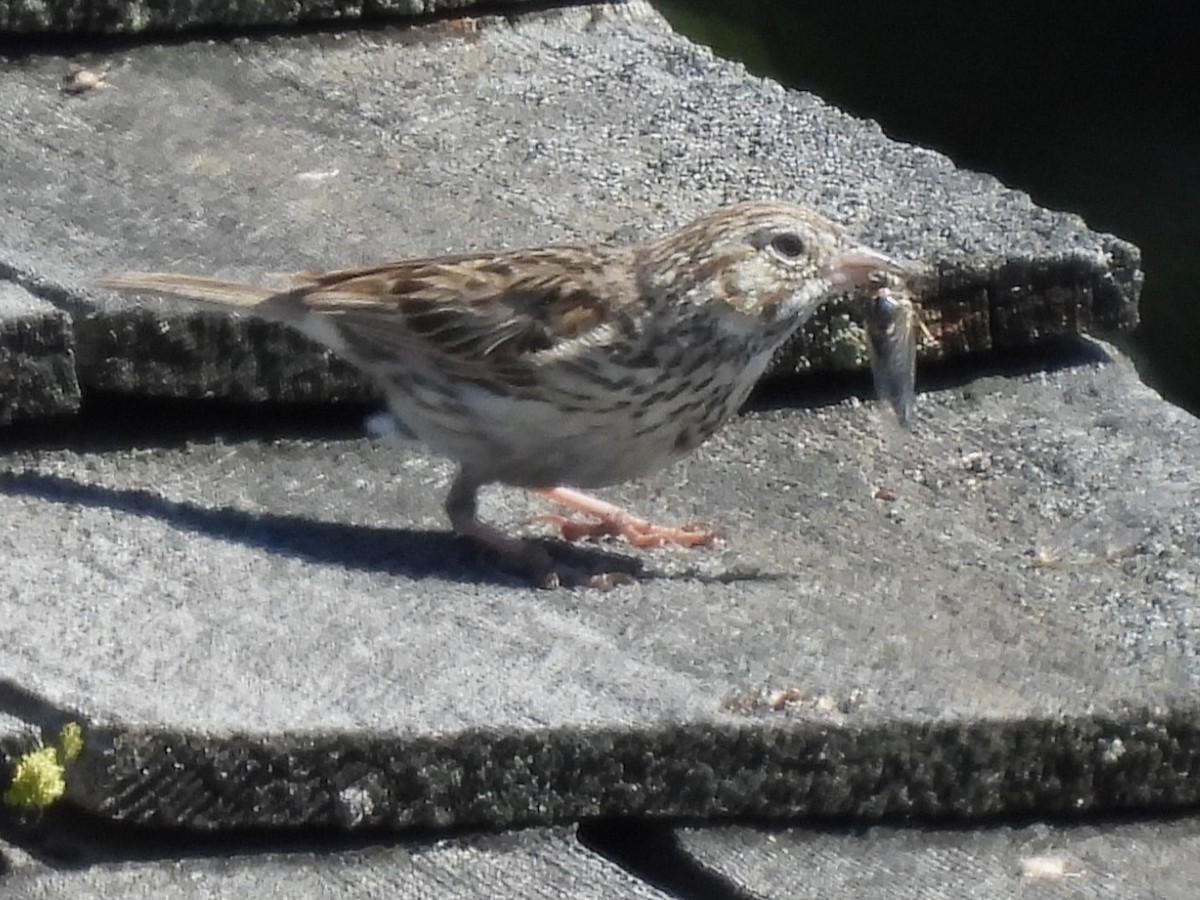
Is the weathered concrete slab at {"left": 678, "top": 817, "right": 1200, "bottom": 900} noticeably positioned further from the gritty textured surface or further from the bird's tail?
the gritty textured surface

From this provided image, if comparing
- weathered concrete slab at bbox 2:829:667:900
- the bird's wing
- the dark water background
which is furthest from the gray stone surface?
the dark water background

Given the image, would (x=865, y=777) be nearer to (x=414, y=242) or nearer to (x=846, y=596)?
(x=846, y=596)

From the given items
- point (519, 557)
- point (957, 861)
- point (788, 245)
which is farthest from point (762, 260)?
point (957, 861)

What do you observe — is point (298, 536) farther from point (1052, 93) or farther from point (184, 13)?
point (1052, 93)

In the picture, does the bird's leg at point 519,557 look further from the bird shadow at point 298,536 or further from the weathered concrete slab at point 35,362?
the weathered concrete slab at point 35,362

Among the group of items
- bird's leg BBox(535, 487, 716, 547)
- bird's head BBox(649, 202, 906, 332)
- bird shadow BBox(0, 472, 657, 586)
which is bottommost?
bird shadow BBox(0, 472, 657, 586)
